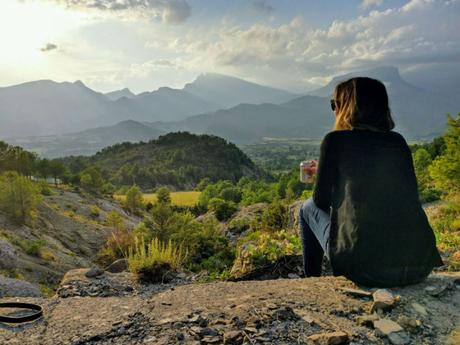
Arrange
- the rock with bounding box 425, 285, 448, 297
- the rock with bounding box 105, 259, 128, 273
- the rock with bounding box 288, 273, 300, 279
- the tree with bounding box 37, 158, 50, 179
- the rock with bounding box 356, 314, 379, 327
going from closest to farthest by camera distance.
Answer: the rock with bounding box 356, 314, 379, 327, the rock with bounding box 425, 285, 448, 297, the rock with bounding box 288, 273, 300, 279, the rock with bounding box 105, 259, 128, 273, the tree with bounding box 37, 158, 50, 179

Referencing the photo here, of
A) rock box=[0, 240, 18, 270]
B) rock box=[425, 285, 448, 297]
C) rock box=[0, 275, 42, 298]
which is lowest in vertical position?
rock box=[0, 240, 18, 270]

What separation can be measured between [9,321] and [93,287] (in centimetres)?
156

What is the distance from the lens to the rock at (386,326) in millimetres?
2977

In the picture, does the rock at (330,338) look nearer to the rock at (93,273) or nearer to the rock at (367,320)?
the rock at (367,320)

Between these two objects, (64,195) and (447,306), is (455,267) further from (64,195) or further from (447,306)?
(64,195)

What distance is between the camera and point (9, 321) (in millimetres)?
3850

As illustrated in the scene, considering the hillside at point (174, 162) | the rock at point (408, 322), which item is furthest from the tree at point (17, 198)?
the hillside at point (174, 162)

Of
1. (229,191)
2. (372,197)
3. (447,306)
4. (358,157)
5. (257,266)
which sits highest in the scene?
(358,157)

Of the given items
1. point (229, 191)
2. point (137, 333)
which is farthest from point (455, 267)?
point (229, 191)

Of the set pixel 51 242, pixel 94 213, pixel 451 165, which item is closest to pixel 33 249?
pixel 51 242

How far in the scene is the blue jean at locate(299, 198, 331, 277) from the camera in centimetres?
375

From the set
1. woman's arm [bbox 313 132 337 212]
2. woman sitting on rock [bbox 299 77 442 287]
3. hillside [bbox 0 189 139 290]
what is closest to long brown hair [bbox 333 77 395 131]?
woman sitting on rock [bbox 299 77 442 287]

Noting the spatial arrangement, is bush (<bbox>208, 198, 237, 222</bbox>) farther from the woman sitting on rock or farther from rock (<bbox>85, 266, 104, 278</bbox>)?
the woman sitting on rock

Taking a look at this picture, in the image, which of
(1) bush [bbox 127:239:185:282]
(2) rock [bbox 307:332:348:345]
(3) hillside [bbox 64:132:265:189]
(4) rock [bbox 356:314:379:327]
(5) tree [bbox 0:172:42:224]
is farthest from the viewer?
(3) hillside [bbox 64:132:265:189]
